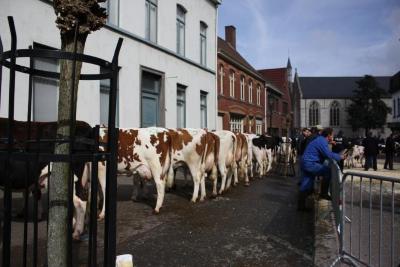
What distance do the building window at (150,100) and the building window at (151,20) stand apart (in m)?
1.55

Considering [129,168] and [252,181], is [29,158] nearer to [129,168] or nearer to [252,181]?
[129,168]

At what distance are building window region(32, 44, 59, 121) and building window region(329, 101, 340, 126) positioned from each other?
82.7 meters

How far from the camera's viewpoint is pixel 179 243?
578 cm

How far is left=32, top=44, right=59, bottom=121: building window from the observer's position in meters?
10.4

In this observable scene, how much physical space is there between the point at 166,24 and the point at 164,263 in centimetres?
1367

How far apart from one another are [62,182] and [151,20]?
14.2m

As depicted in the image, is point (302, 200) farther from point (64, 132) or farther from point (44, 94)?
point (44, 94)

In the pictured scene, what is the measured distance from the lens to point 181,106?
18875 millimetres

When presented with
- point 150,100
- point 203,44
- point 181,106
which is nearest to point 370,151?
point 181,106

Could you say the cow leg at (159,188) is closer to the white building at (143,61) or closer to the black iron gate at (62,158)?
the white building at (143,61)

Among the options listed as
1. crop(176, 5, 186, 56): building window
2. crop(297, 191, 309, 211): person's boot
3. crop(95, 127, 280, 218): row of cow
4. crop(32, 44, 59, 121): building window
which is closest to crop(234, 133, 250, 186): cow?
crop(95, 127, 280, 218): row of cow

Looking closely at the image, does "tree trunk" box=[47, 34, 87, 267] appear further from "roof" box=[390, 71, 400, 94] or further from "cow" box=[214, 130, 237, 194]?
"roof" box=[390, 71, 400, 94]

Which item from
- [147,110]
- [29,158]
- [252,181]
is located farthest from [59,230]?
[147,110]

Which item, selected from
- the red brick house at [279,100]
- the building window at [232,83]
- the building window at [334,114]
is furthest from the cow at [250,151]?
the building window at [334,114]
